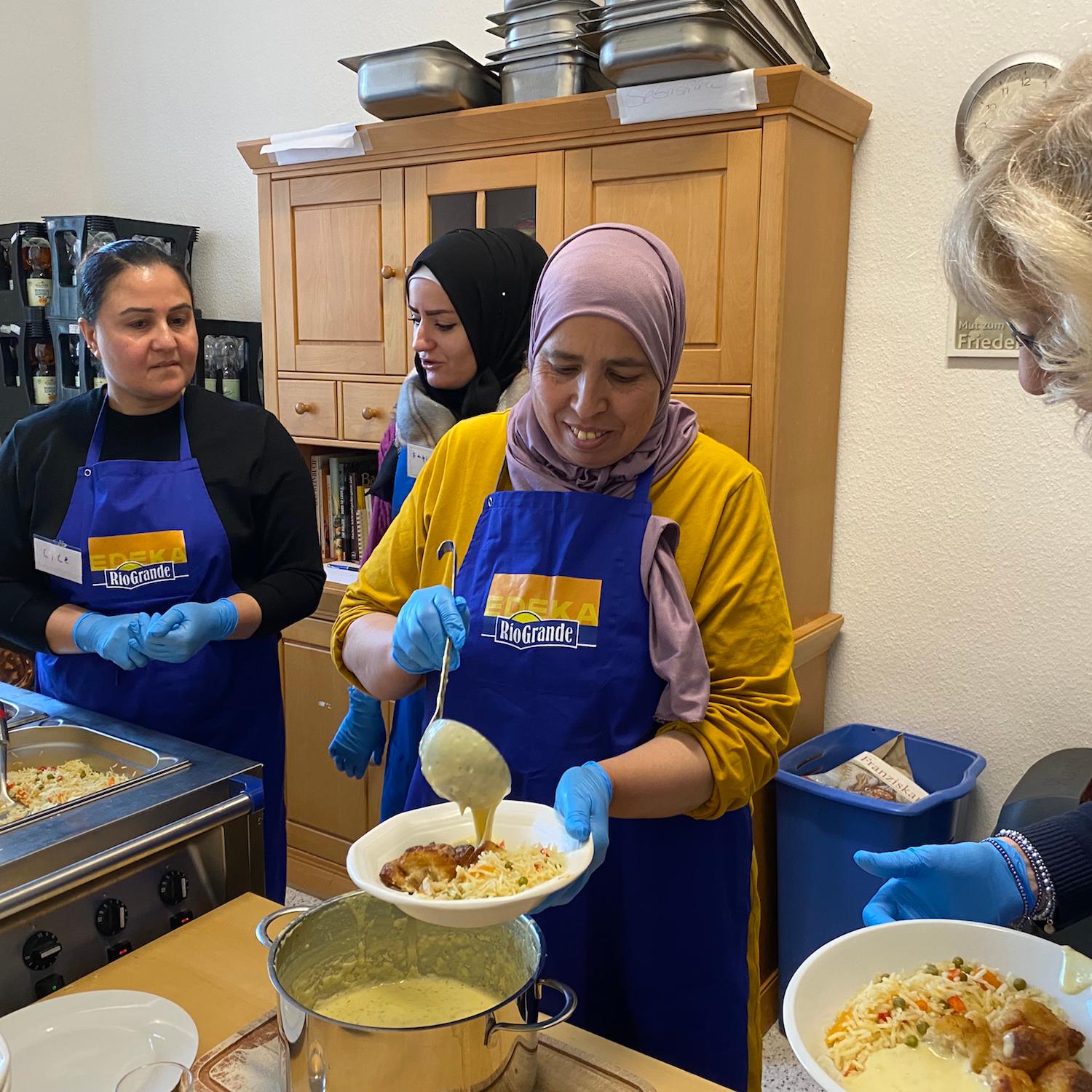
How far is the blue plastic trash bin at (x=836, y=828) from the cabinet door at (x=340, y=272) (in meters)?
1.50

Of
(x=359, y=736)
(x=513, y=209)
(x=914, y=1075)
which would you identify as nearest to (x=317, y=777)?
(x=359, y=736)

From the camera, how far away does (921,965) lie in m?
0.98

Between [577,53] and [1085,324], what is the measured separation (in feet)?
6.00

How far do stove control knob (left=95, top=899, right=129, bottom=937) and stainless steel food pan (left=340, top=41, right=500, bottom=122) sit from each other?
1.98 metres

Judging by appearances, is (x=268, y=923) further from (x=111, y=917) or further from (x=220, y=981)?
(x=111, y=917)

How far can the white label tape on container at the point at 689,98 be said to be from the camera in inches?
82.0

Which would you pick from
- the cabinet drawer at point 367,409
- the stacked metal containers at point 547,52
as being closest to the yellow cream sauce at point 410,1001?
the cabinet drawer at point 367,409

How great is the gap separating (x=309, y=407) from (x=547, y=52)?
46.4 inches

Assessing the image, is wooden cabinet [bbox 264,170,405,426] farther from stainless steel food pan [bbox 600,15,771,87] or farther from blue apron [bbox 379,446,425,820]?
blue apron [bbox 379,446,425,820]

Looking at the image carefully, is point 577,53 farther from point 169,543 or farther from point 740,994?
point 740,994

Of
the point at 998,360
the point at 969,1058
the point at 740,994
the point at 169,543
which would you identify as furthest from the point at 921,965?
the point at 998,360

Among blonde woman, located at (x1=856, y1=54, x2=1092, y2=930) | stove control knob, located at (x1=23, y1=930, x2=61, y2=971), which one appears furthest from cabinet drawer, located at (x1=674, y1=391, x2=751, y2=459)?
stove control knob, located at (x1=23, y1=930, x2=61, y2=971)

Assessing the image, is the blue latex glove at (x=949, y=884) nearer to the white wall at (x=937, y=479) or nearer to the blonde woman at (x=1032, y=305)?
the blonde woman at (x=1032, y=305)

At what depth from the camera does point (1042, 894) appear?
43.9 inches
